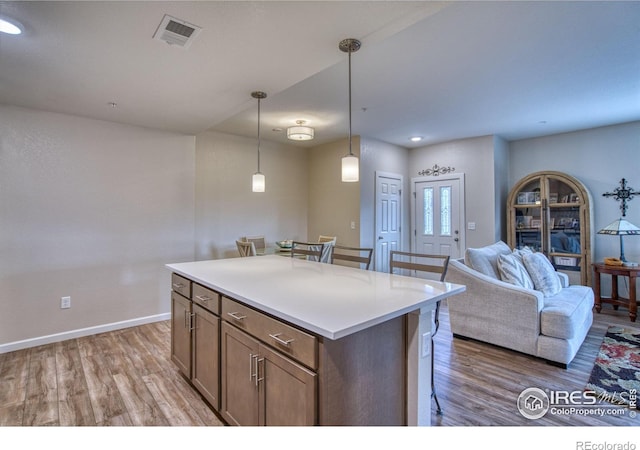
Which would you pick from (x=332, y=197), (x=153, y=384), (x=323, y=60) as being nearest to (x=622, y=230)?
(x=332, y=197)

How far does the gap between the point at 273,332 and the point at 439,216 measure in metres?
4.89

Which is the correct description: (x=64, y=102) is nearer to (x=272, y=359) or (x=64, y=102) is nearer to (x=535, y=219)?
(x=272, y=359)

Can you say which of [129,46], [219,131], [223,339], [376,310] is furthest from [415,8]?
[219,131]

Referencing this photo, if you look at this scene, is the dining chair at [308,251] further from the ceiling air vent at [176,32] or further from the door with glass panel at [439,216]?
the door with glass panel at [439,216]

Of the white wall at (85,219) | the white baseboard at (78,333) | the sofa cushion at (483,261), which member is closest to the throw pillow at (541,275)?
the sofa cushion at (483,261)

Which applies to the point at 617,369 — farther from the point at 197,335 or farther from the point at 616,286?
the point at 197,335

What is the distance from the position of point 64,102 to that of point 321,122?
2800 millimetres

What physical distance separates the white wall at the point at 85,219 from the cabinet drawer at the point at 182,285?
1652 millimetres

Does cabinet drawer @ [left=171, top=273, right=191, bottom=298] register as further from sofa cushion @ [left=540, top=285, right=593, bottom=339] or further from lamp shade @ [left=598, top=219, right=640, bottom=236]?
lamp shade @ [left=598, top=219, right=640, bottom=236]

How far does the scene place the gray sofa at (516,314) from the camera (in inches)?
104

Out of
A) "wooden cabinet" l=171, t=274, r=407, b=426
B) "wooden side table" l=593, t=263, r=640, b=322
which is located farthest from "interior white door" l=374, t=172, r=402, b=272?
"wooden cabinet" l=171, t=274, r=407, b=426

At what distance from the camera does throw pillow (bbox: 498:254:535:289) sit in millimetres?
3049

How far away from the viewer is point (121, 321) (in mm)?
3715

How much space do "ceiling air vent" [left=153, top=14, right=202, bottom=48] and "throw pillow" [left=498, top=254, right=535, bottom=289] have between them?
322 centimetres
